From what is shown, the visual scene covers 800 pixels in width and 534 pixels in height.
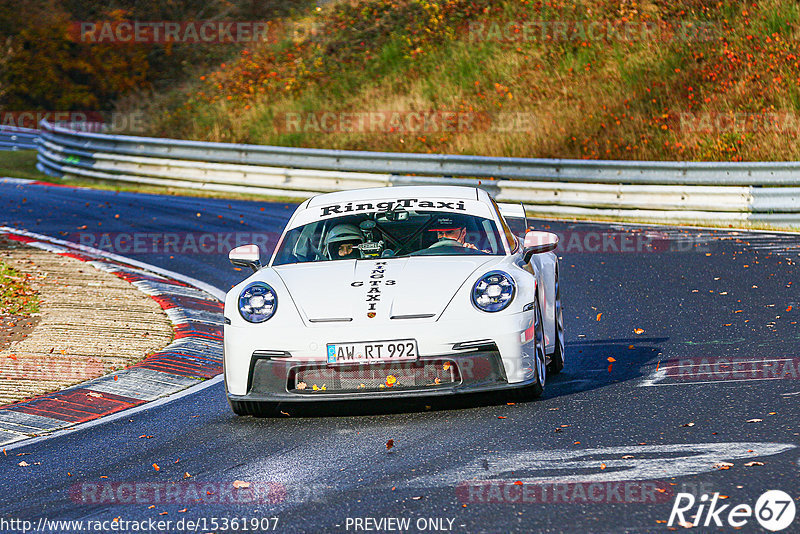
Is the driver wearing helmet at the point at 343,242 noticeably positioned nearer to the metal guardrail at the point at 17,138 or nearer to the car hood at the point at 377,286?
the car hood at the point at 377,286

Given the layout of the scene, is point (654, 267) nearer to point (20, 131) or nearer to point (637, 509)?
point (637, 509)

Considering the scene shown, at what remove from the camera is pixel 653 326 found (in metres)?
9.81

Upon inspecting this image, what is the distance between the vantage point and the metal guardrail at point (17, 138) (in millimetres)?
37375

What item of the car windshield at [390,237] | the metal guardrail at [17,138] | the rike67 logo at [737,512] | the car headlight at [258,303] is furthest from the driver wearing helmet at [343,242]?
the metal guardrail at [17,138]

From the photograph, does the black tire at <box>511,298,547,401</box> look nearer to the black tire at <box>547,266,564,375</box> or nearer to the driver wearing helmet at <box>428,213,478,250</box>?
the black tire at <box>547,266,564,375</box>

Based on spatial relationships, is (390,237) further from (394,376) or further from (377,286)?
(394,376)

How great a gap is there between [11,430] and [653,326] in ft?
17.1

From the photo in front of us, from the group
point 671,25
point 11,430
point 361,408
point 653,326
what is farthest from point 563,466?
point 671,25

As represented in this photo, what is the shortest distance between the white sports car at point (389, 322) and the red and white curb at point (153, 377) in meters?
1.22

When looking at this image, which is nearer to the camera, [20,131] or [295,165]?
[295,165]

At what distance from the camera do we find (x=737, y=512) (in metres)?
4.61

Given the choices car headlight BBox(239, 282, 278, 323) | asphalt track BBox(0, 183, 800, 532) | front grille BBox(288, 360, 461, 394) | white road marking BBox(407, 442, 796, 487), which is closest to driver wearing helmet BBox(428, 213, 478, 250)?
asphalt track BBox(0, 183, 800, 532)

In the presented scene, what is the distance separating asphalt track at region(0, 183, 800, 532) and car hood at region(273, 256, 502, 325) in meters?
0.63

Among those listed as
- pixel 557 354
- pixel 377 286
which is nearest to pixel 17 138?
pixel 557 354
